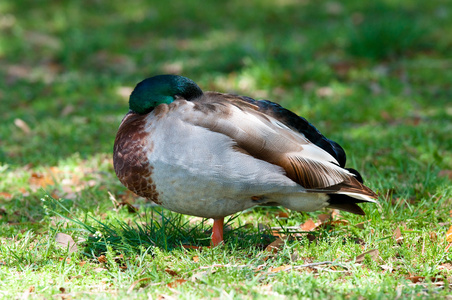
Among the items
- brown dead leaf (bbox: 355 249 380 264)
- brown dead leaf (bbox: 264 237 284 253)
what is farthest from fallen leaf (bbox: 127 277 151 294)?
brown dead leaf (bbox: 355 249 380 264)

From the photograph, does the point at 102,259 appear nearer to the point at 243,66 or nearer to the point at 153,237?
the point at 153,237

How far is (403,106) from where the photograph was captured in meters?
5.86

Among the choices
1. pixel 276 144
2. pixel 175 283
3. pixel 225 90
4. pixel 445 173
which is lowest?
pixel 175 283

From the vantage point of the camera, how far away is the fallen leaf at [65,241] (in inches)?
123

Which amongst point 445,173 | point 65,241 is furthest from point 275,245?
point 445,173

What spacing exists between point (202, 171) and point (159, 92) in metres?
0.59

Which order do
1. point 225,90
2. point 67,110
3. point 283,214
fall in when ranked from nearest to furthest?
point 283,214 < point 67,110 < point 225,90

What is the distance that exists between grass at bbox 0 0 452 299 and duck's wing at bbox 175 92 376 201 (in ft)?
1.18

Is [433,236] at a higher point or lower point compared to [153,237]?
higher

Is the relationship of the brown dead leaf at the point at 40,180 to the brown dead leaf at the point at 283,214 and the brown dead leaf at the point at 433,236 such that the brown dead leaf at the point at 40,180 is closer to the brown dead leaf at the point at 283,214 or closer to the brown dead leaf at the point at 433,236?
the brown dead leaf at the point at 283,214

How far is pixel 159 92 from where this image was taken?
10.1ft

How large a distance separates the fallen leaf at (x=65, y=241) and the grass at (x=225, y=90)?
44 millimetres

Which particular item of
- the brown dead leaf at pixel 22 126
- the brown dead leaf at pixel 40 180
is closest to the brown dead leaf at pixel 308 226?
the brown dead leaf at pixel 40 180

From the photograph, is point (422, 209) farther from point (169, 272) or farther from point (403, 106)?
point (403, 106)
